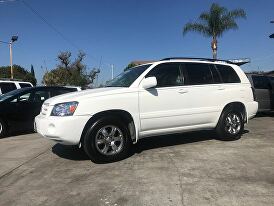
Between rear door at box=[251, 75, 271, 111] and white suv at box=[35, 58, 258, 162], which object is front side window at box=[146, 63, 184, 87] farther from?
rear door at box=[251, 75, 271, 111]

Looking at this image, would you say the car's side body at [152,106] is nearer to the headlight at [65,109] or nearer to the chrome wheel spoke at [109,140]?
the headlight at [65,109]

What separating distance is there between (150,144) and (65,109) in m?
2.41

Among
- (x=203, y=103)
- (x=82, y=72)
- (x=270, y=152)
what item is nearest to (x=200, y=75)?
(x=203, y=103)

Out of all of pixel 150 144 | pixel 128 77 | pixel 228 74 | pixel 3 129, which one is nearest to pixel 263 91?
pixel 228 74

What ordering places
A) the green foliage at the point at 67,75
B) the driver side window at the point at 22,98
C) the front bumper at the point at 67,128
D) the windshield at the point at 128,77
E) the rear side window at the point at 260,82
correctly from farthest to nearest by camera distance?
the green foliage at the point at 67,75, the rear side window at the point at 260,82, the driver side window at the point at 22,98, the windshield at the point at 128,77, the front bumper at the point at 67,128

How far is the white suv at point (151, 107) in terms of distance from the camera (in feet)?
20.2

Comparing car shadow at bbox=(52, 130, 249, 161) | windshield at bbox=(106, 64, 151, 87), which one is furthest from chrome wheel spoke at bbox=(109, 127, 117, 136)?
windshield at bbox=(106, 64, 151, 87)

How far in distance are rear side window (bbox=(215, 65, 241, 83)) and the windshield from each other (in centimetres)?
185

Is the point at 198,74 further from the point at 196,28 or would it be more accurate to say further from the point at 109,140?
the point at 196,28

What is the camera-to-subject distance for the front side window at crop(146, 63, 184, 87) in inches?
279

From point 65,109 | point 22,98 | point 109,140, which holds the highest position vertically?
point 22,98

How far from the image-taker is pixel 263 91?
13117 millimetres

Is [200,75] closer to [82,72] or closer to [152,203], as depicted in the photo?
[152,203]

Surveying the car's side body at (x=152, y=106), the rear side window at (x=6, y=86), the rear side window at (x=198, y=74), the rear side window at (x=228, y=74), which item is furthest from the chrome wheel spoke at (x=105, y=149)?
the rear side window at (x=6, y=86)
